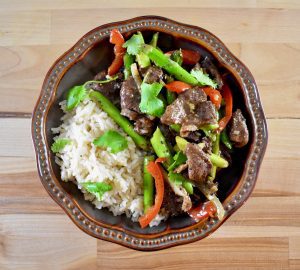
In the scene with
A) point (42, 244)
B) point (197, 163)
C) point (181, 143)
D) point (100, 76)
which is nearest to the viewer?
point (197, 163)

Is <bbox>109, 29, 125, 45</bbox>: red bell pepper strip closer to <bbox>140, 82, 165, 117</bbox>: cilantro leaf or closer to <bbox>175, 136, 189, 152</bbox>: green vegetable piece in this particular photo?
<bbox>140, 82, 165, 117</bbox>: cilantro leaf

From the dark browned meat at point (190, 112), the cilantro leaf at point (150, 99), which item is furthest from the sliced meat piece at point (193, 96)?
the cilantro leaf at point (150, 99)

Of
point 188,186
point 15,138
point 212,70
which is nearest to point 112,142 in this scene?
point 188,186

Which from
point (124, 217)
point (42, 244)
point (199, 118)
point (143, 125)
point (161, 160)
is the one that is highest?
point (199, 118)

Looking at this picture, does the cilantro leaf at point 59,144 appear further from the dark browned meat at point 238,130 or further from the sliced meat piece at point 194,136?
the dark browned meat at point 238,130

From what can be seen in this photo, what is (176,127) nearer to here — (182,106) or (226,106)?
(182,106)

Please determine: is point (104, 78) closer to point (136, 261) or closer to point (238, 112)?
point (238, 112)
